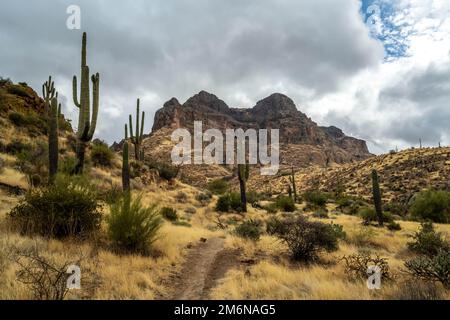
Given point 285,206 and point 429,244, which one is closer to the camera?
point 429,244

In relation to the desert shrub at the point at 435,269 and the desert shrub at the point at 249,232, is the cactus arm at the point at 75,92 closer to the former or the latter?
the desert shrub at the point at 249,232

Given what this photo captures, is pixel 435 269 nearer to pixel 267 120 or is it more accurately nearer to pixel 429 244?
pixel 429 244

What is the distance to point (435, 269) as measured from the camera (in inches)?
209

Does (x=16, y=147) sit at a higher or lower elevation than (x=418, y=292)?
higher

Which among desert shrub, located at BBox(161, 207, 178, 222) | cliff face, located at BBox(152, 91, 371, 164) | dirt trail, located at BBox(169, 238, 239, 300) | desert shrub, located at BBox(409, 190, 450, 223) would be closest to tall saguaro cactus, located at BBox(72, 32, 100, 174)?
desert shrub, located at BBox(161, 207, 178, 222)

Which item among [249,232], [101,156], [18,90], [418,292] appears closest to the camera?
[418,292]

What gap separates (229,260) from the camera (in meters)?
8.47

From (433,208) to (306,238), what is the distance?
65.4 ft

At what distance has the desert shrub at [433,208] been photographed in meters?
22.4

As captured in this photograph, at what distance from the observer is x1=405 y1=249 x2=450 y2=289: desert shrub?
5.23 m

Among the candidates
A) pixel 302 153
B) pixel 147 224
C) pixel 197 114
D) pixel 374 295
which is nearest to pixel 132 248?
pixel 147 224

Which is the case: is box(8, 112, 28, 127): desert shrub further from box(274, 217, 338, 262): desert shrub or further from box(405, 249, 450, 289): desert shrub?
box(405, 249, 450, 289): desert shrub

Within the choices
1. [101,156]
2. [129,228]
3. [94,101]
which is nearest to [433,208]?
[129,228]

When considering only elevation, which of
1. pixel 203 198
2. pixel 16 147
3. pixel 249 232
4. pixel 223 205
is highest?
pixel 16 147
